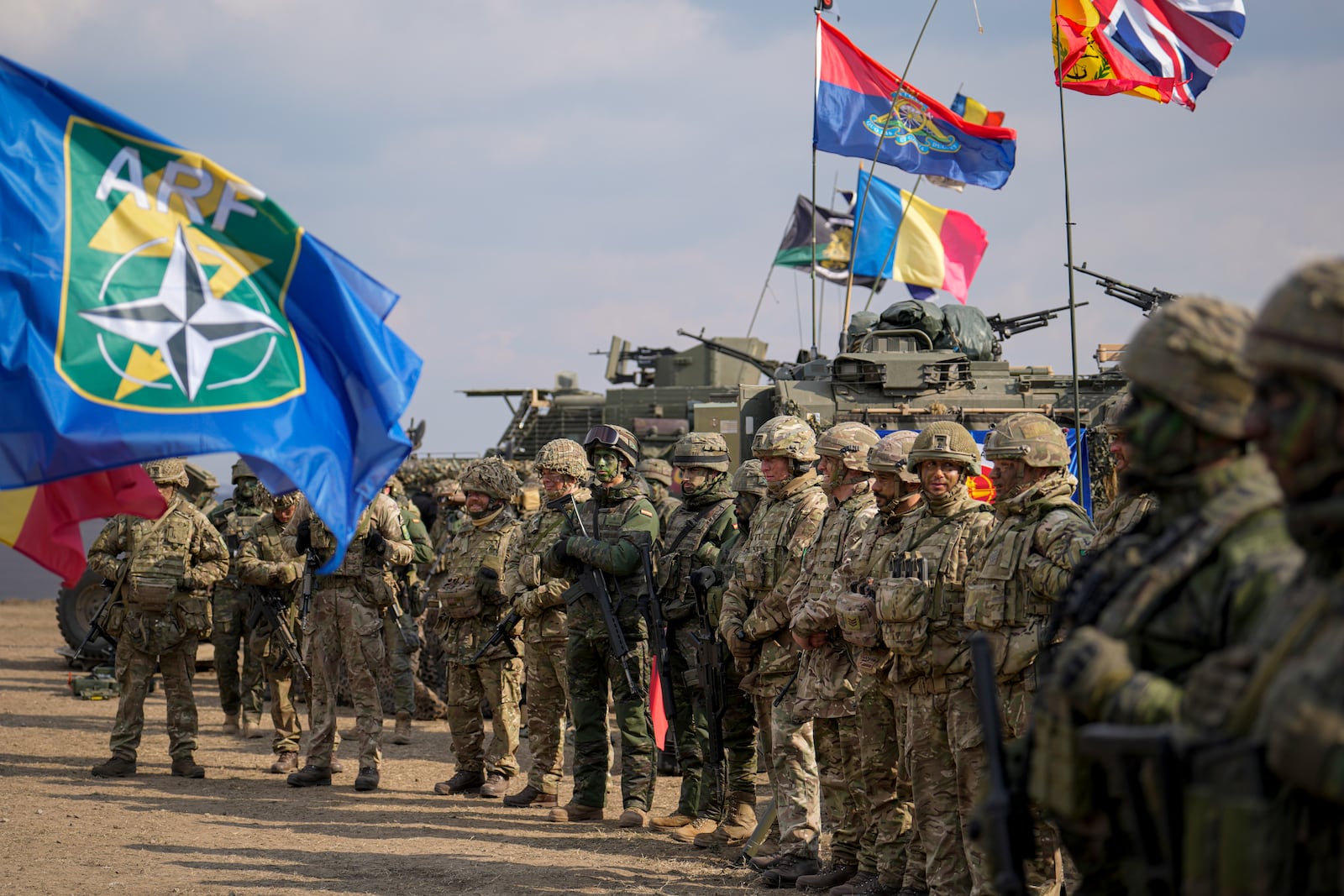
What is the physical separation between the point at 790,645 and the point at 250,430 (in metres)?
3.44

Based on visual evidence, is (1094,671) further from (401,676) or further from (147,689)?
(401,676)

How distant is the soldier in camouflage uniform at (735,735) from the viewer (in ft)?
28.2

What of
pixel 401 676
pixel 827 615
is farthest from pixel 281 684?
pixel 827 615

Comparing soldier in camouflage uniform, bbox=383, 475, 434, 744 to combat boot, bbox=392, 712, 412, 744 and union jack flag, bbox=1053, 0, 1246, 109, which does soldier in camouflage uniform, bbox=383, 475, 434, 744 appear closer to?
combat boot, bbox=392, 712, 412, 744

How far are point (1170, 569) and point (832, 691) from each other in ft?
14.3

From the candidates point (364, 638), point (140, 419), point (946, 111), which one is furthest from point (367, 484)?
point (946, 111)

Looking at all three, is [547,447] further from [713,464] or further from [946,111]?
[946,111]

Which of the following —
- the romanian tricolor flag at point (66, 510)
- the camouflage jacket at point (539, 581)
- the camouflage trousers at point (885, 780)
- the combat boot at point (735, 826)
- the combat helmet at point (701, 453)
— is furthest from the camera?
the camouflage jacket at point (539, 581)

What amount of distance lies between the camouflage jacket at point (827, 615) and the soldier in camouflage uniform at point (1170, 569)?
3.91 metres

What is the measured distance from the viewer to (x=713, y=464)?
29.8 feet

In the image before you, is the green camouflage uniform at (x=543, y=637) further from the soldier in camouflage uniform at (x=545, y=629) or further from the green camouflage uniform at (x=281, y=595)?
the green camouflage uniform at (x=281, y=595)

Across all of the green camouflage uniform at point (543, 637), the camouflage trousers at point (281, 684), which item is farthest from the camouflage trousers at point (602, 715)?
the camouflage trousers at point (281, 684)

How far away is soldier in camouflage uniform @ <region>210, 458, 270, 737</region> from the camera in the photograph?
13.2 metres

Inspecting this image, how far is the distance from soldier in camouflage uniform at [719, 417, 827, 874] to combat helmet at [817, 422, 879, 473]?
11 centimetres
